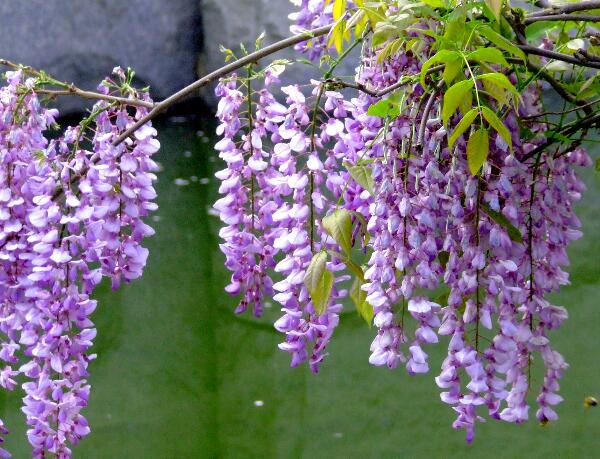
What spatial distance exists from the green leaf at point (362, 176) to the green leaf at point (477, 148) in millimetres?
86

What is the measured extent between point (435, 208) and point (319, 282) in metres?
0.11

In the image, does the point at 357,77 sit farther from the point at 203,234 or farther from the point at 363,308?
the point at 203,234

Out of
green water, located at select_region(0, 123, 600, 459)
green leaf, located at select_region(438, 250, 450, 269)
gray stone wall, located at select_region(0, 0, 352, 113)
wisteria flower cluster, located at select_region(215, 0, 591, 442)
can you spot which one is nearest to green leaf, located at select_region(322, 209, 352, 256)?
wisteria flower cluster, located at select_region(215, 0, 591, 442)

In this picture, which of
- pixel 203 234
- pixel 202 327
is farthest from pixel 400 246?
pixel 203 234

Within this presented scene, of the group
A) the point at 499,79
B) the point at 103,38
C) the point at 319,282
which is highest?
the point at 103,38

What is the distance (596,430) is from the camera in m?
2.37

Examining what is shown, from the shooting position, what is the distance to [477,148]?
0.71m

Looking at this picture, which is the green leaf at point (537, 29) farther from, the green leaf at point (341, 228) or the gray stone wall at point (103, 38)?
the gray stone wall at point (103, 38)

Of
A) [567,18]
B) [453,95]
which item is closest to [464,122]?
[453,95]

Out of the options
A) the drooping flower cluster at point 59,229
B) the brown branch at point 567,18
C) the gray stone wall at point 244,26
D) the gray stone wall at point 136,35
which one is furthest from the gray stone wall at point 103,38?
the brown branch at point 567,18

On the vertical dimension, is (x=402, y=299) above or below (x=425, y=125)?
below

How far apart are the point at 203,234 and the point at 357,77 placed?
9.81ft

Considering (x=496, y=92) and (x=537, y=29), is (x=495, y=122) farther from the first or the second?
(x=537, y=29)

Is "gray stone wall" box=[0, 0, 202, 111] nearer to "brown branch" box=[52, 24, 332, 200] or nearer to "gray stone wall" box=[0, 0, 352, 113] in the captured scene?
"gray stone wall" box=[0, 0, 352, 113]
